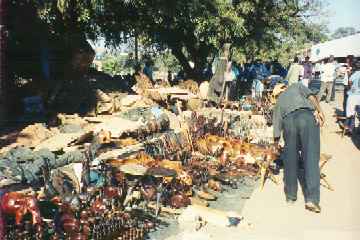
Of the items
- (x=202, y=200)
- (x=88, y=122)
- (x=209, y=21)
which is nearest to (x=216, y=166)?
(x=202, y=200)

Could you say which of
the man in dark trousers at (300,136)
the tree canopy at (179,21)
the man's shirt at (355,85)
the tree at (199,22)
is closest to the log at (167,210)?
the man in dark trousers at (300,136)

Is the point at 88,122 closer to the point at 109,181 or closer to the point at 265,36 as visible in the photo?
the point at 109,181

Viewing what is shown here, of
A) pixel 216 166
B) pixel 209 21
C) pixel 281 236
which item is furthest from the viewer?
pixel 209 21

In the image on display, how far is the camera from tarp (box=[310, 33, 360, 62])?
26.2 meters

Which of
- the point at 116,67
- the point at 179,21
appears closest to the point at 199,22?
the point at 179,21

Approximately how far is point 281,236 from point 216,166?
3165 millimetres

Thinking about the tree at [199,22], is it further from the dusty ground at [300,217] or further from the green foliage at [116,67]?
the green foliage at [116,67]

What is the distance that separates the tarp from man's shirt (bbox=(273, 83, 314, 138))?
19.5 meters

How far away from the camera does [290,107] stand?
762 centimetres

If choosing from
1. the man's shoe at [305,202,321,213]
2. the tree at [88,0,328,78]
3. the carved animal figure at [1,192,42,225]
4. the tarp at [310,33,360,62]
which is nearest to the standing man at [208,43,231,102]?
the tree at [88,0,328,78]

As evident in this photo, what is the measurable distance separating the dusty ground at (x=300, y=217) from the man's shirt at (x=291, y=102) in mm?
1119

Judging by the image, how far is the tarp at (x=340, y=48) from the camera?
1033 inches

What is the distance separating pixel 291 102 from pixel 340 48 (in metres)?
23.2

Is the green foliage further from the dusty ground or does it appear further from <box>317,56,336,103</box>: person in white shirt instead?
the dusty ground
